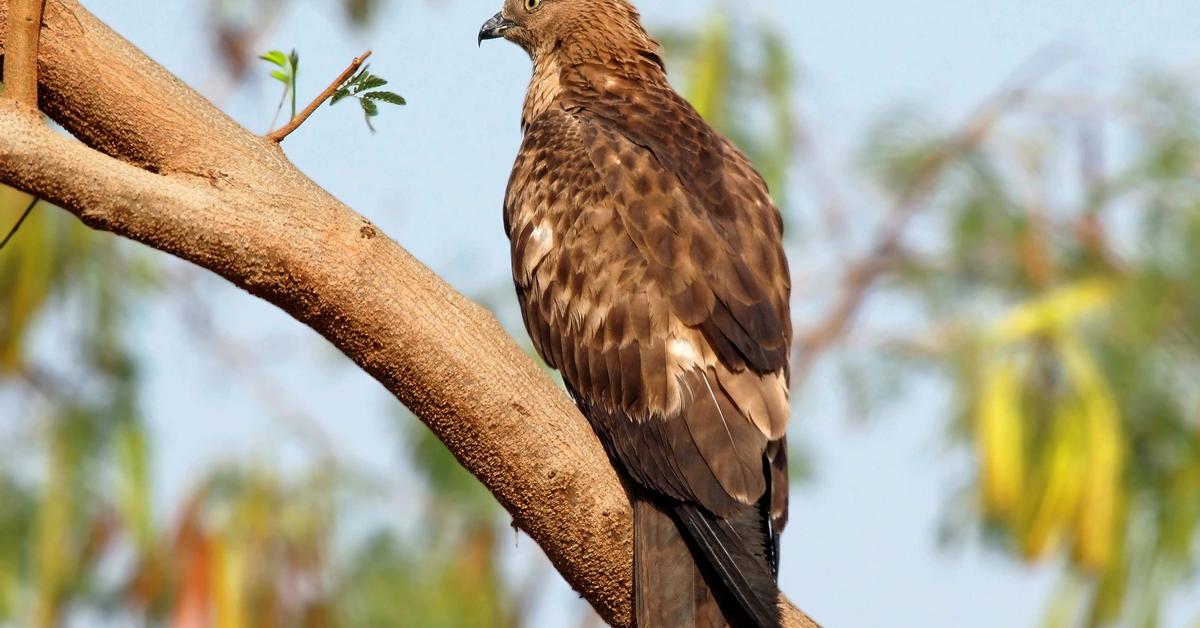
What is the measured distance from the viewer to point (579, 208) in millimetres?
4770

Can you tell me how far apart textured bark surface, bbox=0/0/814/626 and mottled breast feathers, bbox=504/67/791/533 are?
560 mm

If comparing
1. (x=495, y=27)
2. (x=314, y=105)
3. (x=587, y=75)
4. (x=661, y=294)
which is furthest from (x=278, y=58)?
(x=495, y=27)

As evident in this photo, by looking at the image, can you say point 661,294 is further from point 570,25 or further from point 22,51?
point 570,25

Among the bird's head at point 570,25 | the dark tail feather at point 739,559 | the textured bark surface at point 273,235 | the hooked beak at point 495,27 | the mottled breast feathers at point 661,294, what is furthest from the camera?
the hooked beak at point 495,27

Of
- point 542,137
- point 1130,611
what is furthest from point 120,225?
point 1130,611

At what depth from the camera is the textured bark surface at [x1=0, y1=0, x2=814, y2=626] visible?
3.32 metres

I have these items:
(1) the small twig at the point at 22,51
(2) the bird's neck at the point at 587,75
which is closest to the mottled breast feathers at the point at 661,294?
(2) the bird's neck at the point at 587,75

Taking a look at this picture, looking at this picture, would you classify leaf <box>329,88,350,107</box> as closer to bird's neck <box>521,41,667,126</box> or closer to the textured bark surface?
the textured bark surface

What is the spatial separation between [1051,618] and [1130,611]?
1.77ft

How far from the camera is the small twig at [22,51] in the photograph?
132 inches

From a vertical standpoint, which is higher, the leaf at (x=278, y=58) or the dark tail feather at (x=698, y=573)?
the leaf at (x=278, y=58)

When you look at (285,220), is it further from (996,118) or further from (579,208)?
(996,118)

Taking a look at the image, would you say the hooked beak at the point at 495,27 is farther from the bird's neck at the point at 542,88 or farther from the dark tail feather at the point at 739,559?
the dark tail feather at the point at 739,559

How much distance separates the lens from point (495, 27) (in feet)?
22.0
